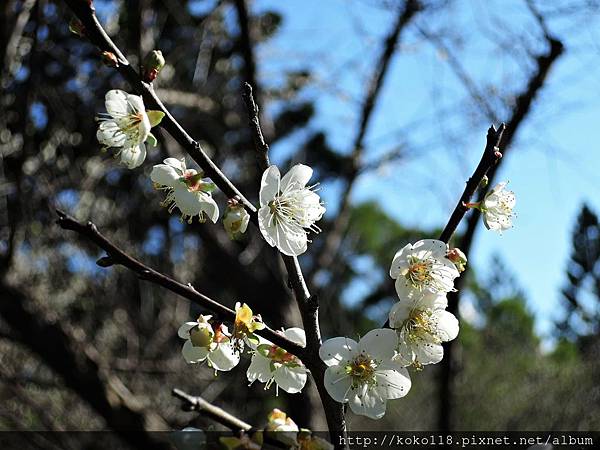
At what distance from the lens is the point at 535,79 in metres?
2.38

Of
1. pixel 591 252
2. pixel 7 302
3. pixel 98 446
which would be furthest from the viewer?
pixel 98 446

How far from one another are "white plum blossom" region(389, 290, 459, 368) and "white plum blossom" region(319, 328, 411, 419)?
2 centimetres

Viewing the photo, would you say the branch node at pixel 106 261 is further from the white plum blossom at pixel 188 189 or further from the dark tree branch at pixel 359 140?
the dark tree branch at pixel 359 140

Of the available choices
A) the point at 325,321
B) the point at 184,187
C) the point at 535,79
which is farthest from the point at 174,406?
the point at 184,187

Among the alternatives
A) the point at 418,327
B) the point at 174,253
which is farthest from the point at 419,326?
the point at 174,253

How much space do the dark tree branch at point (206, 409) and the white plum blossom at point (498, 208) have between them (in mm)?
504

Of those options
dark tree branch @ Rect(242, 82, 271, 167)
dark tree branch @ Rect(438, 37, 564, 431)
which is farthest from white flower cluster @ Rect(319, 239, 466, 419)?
dark tree branch @ Rect(438, 37, 564, 431)

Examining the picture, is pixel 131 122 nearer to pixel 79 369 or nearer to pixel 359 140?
pixel 79 369

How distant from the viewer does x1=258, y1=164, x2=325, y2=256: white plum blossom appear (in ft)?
3.11

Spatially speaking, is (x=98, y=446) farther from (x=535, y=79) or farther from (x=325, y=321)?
(x=535, y=79)

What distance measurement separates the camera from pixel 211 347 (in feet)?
3.06

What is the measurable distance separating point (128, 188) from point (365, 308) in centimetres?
318

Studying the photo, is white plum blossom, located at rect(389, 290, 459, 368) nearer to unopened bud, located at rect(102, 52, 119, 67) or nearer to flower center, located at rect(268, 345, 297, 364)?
flower center, located at rect(268, 345, 297, 364)

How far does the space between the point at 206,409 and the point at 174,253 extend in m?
3.90
